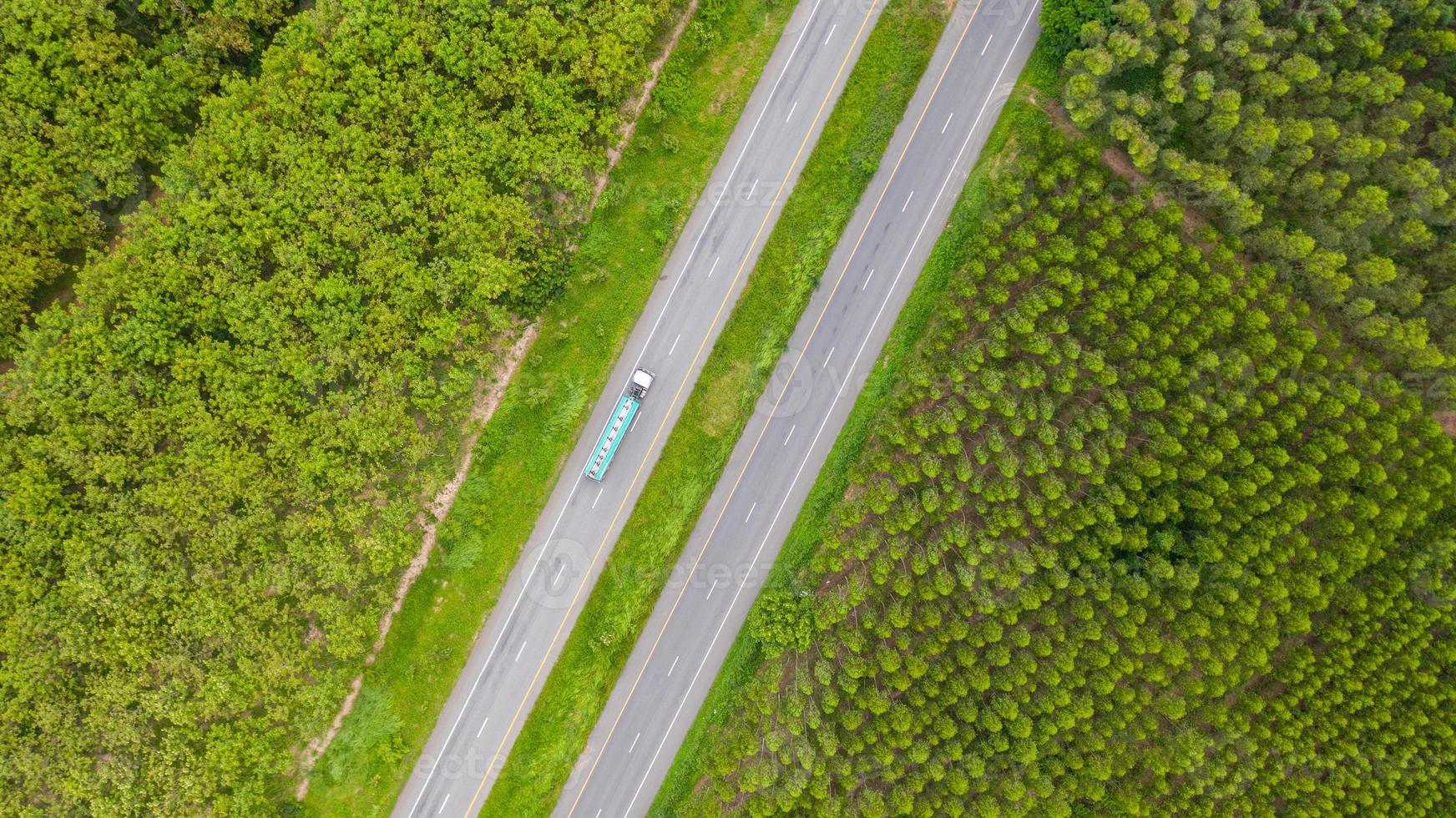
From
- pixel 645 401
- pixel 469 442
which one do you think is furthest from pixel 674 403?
pixel 469 442

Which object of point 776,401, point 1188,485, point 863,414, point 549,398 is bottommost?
point 549,398

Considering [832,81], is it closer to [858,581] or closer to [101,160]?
[858,581]

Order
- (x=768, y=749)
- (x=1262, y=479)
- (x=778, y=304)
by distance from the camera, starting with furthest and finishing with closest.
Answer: (x=778, y=304) → (x=768, y=749) → (x=1262, y=479)

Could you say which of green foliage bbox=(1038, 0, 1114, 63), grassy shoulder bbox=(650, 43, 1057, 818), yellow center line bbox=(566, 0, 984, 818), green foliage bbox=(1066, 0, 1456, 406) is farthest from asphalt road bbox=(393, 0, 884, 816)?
green foliage bbox=(1066, 0, 1456, 406)

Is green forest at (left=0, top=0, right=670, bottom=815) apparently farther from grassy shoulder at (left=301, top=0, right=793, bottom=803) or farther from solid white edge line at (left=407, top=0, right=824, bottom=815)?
solid white edge line at (left=407, top=0, right=824, bottom=815)

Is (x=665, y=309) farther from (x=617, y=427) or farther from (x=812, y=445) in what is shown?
(x=812, y=445)

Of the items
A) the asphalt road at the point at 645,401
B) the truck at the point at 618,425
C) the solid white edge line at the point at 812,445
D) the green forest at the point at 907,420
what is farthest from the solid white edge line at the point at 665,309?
the solid white edge line at the point at 812,445

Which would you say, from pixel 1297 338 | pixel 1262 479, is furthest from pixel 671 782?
pixel 1297 338
